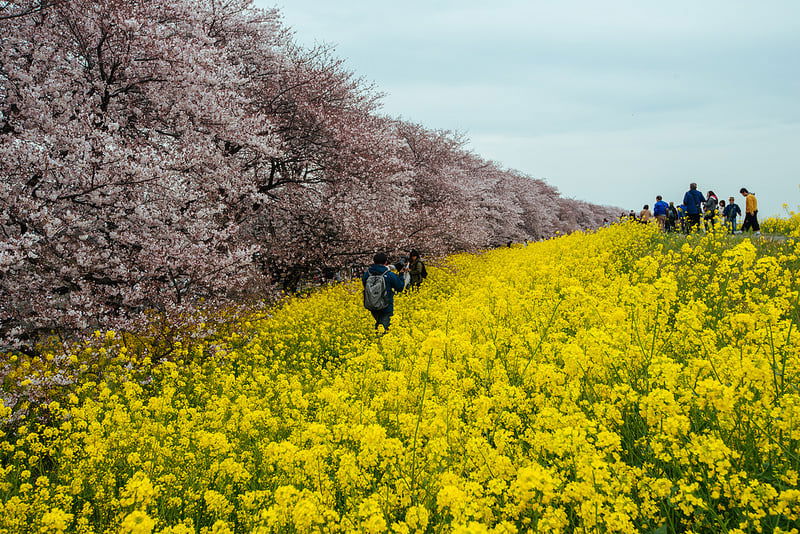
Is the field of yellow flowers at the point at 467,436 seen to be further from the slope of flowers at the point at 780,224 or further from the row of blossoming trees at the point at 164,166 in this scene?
the slope of flowers at the point at 780,224

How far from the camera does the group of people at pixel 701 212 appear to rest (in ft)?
67.0

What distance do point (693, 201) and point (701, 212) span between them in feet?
2.06

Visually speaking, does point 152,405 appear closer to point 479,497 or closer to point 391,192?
point 479,497

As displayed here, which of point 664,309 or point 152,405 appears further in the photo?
point 664,309

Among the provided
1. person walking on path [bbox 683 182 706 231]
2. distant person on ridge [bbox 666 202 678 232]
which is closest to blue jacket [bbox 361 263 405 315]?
person walking on path [bbox 683 182 706 231]

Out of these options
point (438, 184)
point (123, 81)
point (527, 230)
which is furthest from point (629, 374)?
point (527, 230)

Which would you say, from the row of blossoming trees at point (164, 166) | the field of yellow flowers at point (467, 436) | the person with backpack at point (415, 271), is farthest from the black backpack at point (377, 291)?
the person with backpack at point (415, 271)

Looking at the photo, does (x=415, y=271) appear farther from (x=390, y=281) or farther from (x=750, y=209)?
(x=750, y=209)

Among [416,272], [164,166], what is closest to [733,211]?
[416,272]

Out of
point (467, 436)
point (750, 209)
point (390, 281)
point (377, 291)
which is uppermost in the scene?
point (750, 209)

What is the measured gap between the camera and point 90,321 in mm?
9609

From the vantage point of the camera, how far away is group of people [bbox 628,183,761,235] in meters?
20.4

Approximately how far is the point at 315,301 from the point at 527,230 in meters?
44.5

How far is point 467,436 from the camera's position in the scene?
453cm
